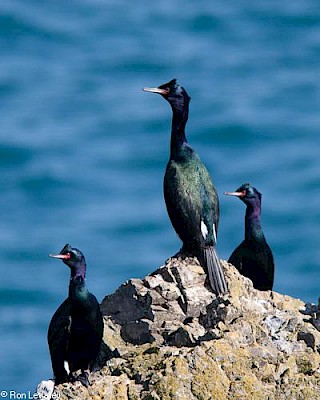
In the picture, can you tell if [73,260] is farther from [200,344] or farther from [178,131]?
[178,131]

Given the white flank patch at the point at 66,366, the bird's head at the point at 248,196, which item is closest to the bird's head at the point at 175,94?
the bird's head at the point at 248,196

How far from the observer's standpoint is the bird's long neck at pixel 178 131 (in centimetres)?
1243

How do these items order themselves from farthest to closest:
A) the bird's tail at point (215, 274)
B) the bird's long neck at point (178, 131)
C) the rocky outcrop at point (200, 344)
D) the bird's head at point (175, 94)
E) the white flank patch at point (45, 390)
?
the bird's head at point (175, 94) → the bird's long neck at point (178, 131) → the bird's tail at point (215, 274) → the white flank patch at point (45, 390) → the rocky outcrop at point (200, 344)

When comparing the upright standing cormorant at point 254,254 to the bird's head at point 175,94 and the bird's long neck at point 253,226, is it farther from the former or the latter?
the bird's head at point 175,94

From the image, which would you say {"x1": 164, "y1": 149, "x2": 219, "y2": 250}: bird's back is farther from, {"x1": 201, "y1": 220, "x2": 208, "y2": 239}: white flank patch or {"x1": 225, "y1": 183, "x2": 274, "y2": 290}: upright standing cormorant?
{"x1": 225, "y1": 183, "x2": 274, "y2": 290}: upright standing cormorant

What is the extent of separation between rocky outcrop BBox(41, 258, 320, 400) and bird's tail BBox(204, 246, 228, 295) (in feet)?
0.24

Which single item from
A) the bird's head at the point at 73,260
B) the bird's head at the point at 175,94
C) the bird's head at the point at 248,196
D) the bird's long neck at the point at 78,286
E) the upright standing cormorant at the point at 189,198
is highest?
the bird's head at the point at 175,94

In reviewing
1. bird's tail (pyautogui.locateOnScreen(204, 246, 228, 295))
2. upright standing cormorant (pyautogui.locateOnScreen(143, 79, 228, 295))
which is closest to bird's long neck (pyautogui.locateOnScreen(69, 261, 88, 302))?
bird's tail (pyautogui.locateOnScreen(204, 246, 228, 295))

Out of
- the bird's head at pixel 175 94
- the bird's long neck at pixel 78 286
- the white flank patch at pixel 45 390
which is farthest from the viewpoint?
the bird's head at pixel 175 94

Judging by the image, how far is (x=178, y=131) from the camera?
12539 mm

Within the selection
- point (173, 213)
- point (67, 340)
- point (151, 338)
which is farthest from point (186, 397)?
point (173, 213)

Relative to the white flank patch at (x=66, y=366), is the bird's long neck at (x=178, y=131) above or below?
above

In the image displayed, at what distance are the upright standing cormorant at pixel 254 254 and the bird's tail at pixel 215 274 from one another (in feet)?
3.71

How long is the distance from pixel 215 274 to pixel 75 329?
1.08 meters
